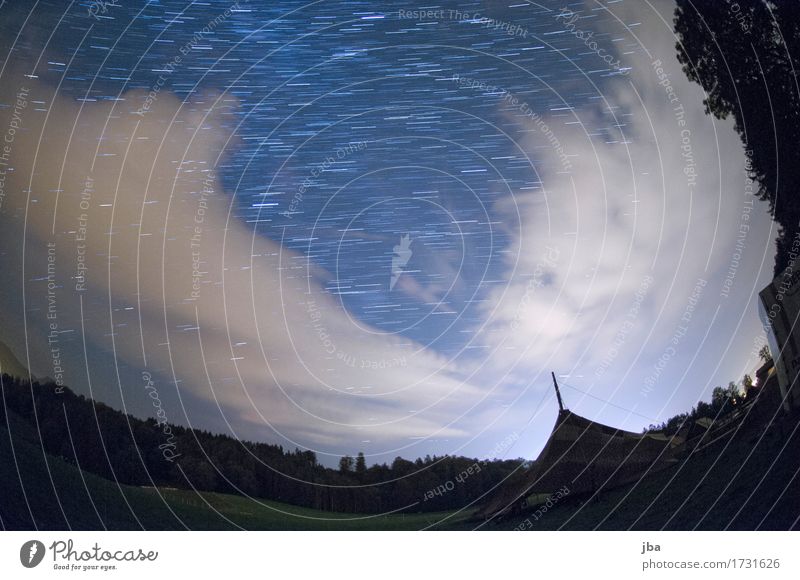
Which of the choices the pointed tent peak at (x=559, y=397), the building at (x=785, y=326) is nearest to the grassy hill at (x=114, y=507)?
the pointed tent peak at (x=559, y=397)

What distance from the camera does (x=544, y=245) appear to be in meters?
6.80

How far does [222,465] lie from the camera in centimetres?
656

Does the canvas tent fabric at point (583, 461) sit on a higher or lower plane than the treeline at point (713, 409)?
lower

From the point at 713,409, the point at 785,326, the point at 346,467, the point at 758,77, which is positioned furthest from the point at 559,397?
the point at 758,77

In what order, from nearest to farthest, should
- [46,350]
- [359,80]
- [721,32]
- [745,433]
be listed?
[745,433], [721,32], [46,350], [359,80]

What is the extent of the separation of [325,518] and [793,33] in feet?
23.8

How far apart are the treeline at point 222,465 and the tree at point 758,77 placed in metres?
4.12

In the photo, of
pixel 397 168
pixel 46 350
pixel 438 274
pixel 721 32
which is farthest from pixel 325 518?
pixel 721 32

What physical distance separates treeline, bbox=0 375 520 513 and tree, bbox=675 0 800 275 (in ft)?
13.5

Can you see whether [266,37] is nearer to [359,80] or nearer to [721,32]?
[359,80]

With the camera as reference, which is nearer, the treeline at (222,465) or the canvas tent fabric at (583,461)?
the canvas tent fabric at (583,461)

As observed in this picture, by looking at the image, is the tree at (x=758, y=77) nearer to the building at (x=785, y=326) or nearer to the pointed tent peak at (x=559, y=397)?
the building at (x=785, y=326)

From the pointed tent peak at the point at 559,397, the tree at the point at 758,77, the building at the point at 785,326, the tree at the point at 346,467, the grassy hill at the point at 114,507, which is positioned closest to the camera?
the building at the point at 785,326

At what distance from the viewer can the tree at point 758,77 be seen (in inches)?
230
